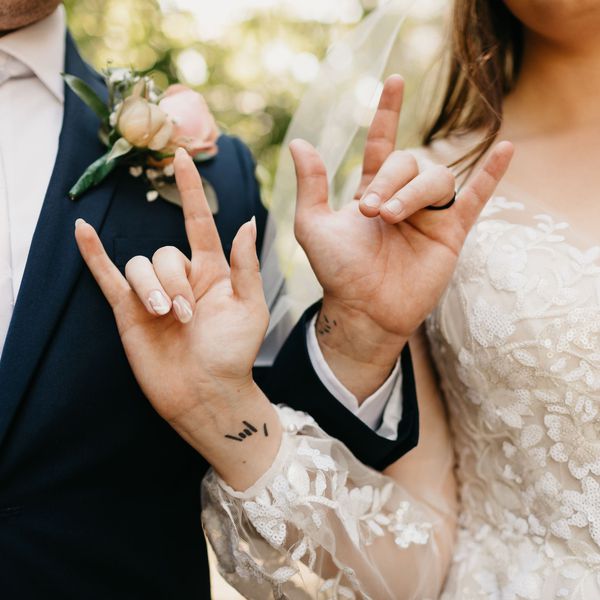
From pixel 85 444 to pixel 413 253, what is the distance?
75 centimetres

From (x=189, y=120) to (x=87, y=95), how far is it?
23 cm

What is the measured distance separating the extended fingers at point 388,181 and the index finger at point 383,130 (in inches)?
5.1

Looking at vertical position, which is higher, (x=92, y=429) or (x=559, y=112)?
(x=559, y=112)

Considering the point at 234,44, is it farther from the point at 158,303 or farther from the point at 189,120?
the point at 158,303

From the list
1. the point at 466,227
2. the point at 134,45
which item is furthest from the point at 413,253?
the point at 134,45

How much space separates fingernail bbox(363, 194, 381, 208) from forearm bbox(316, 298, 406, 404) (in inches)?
9.4

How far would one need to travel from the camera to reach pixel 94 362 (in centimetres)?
145

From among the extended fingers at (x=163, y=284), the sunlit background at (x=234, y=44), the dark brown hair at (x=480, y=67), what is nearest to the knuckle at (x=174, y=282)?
the extended fingers at (x=163, y=284)

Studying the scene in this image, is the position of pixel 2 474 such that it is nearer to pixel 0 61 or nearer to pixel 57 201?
pixel 57 201

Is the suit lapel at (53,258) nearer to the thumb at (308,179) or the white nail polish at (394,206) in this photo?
the thumb at (308,179)

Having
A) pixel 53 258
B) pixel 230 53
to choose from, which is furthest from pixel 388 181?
pixel 230 53

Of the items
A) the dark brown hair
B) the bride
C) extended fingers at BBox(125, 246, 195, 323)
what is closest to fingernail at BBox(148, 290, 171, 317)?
extended fingers at BBox(125, 246, 195, 323)

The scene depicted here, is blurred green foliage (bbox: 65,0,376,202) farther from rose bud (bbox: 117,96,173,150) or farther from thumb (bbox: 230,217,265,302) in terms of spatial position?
thumb (bbox: 230,217,265,302)

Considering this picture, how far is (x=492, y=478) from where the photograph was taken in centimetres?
166
